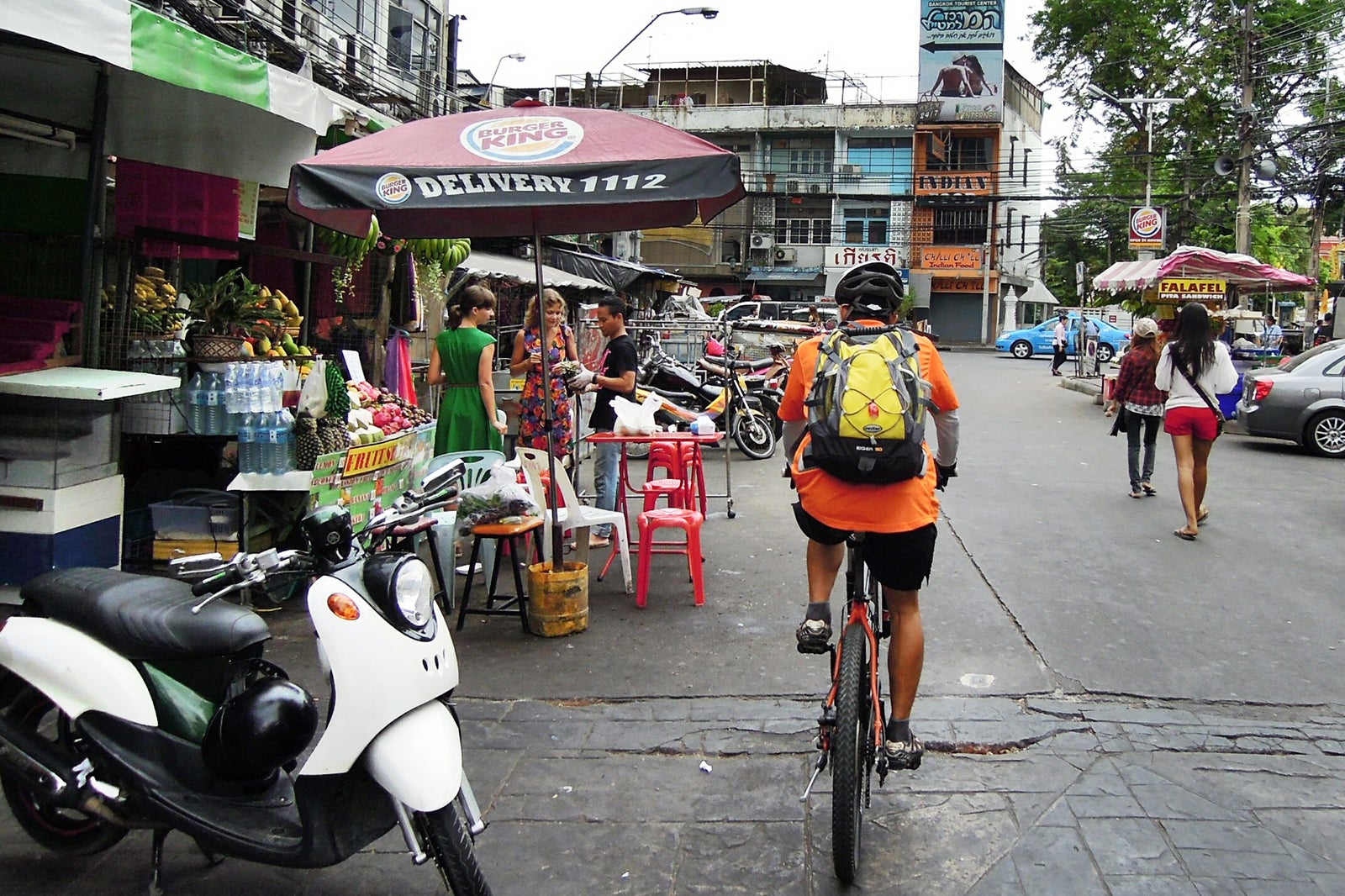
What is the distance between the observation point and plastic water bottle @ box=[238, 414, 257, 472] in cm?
580

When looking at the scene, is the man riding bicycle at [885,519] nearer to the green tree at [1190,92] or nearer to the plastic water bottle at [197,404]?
the plastic water bottle at [197,404]

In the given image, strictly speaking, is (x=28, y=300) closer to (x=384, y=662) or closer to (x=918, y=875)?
(x=384, y=662)

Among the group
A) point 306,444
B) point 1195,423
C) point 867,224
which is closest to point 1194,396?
point 1195,423

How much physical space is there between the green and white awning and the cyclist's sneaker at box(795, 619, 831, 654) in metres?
3.74

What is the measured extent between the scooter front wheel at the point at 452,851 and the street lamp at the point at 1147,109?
30.1 metres

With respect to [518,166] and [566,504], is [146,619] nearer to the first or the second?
[518,166]

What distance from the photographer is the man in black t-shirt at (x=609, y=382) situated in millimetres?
7641

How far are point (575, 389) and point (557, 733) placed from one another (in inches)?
144

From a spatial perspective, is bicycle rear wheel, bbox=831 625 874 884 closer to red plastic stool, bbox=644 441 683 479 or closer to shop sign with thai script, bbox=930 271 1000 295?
red plastic stool, bbox=644 441 683 479

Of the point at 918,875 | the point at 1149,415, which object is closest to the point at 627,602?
the point at 918,875

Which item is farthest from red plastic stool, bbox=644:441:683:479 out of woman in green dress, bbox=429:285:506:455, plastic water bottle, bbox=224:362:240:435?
plastic water bottle, bbox=224:362:240:435

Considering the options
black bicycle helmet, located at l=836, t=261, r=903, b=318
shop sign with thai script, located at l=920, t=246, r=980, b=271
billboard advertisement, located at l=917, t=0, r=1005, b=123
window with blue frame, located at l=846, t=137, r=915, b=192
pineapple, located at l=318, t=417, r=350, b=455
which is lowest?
pineapple, located at l=318, t=417, r=350, b=455

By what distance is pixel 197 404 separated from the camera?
5832mm

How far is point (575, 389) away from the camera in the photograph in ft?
25.5
